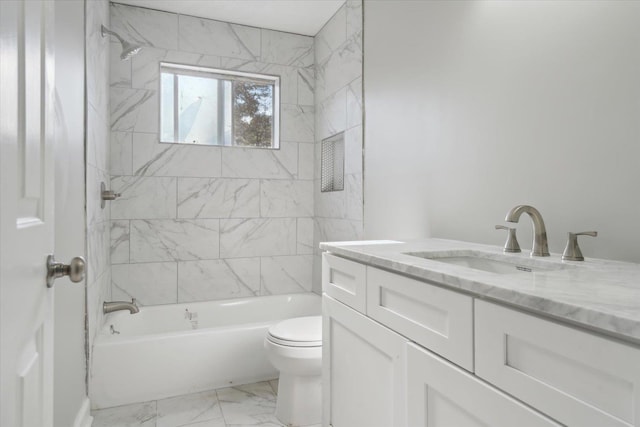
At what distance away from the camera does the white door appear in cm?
57

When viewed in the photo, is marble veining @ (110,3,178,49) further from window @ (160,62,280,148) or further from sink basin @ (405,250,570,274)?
sink basin @ (405,250,570,274)

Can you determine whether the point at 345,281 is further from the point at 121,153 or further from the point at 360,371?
the point at 121,153

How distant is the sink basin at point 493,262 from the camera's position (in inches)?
46.5

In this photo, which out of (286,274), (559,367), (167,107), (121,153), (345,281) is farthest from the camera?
(286,274)

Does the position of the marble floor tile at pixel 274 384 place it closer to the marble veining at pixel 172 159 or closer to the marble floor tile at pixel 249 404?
the marble floor tile at pixel 249 404

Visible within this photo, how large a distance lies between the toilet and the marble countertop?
88 cm

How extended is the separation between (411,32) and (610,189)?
1.37 m

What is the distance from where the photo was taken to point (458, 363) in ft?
2.89

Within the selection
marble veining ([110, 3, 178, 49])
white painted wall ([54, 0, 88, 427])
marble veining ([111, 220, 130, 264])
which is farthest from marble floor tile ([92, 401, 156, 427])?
marble veining ([110, 3, 178, 49])

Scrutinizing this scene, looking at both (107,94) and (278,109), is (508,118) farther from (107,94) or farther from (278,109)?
(107,94)

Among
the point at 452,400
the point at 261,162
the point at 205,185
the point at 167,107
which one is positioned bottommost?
the point at 452,400

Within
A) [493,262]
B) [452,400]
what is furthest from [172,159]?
[452,400]

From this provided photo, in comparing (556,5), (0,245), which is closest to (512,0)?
(556,5)

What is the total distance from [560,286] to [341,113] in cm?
232
